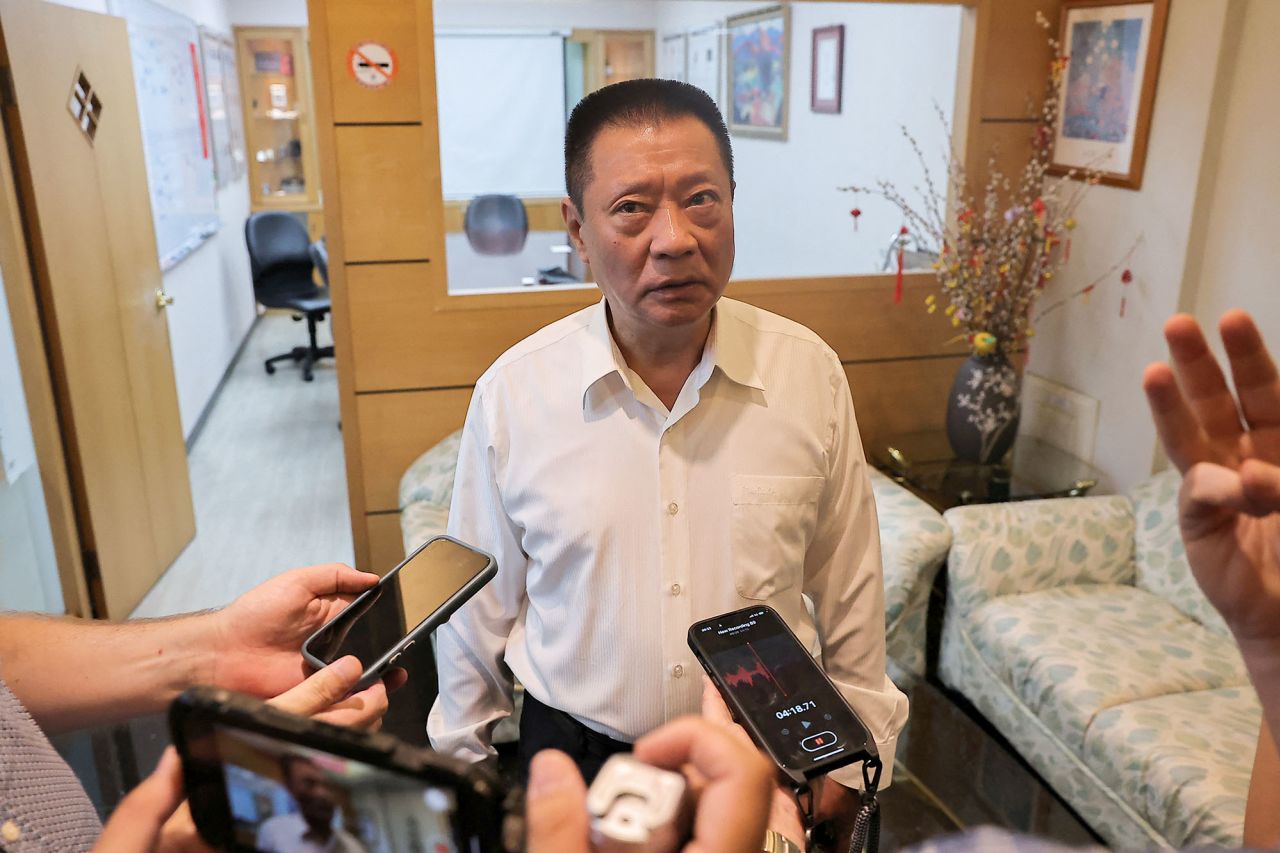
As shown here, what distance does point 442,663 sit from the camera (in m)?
1.56

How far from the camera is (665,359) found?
1443 mm

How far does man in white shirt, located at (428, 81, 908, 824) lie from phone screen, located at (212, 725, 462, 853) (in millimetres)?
770

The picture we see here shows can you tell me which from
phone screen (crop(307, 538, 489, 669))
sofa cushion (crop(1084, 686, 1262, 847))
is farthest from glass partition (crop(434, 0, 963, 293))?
phone screen (crop(307, 538, 489, 669))

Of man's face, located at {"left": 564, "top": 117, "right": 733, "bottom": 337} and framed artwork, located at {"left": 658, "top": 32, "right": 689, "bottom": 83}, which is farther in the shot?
framed artwork, located at {"left": 658, "top": 32, "right": 689, "bottom": 83}

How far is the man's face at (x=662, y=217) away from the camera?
51.9 inches

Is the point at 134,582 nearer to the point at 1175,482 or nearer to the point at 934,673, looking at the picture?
the point at 934,673

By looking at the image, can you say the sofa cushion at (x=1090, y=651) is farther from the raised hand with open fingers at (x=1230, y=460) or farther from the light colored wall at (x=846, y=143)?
the raised hand with open fingers at (x=1230, y=460)

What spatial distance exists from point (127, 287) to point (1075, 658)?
3.25 m

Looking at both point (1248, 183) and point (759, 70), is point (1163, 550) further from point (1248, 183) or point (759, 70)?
point (759, 70)

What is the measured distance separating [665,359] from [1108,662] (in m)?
1.46

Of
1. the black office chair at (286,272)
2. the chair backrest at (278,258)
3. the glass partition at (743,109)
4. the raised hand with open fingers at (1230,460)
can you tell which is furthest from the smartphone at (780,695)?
the chair backrest at (278,258)

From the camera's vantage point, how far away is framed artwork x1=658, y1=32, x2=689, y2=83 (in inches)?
197

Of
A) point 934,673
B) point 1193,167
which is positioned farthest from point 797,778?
point 1193,167

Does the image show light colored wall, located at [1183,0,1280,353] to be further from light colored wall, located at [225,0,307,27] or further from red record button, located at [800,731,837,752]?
light colored wall, located at [225,0,307,27]
